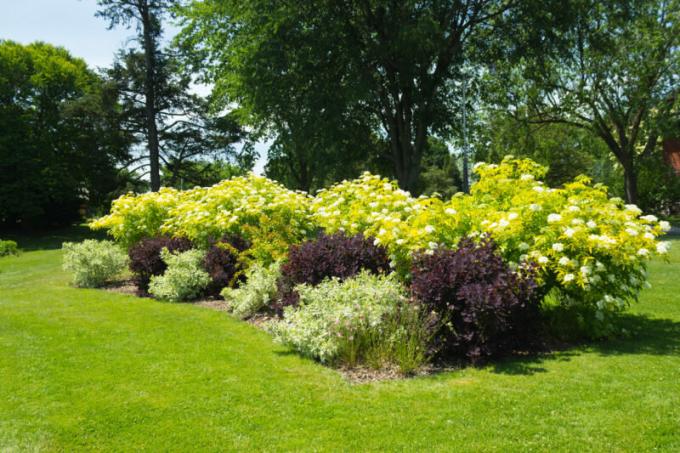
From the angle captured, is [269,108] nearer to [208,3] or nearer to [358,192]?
[208,3]

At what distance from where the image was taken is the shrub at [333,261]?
691 centimetres

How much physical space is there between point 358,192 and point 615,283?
4261 mm

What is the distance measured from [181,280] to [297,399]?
16.6 feet

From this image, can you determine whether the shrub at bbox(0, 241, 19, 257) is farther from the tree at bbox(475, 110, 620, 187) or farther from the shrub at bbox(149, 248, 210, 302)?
the tree at bbox(475, 110, 620, 187)

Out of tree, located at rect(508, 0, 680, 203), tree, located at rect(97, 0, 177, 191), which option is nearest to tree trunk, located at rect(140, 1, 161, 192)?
tree, located at rect(97, 0, 177, 191)

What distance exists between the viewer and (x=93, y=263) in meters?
10.7

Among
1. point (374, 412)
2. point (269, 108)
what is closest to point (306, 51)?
point (269, 108)

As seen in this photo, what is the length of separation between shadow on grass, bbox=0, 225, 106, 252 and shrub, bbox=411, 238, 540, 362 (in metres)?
24.2

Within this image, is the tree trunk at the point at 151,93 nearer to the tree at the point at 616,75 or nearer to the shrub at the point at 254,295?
the tree at the point at 616,75

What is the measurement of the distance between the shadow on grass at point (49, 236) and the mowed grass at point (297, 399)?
22427 millimetres

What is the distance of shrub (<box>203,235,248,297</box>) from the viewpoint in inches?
355

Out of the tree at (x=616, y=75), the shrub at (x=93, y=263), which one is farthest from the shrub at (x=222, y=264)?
the tree at (x=616, y=75)

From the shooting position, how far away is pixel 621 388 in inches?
173

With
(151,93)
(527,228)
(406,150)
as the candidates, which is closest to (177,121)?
(151,93)
